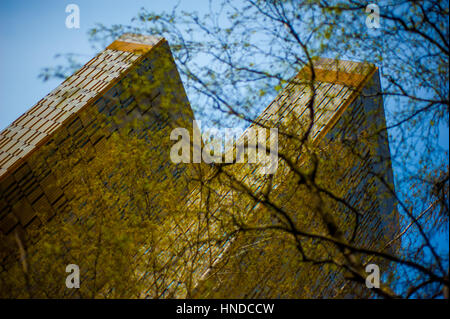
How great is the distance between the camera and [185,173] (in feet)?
27.2

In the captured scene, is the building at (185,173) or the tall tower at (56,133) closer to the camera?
the building at (185,173)

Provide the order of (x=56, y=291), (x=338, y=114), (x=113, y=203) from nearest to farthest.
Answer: (x=56, y=291), (x=113, y=203), (x=338, y=114)

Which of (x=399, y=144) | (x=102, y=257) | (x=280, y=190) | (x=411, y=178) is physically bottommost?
(x=102, y=257)

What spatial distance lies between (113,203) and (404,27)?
19.2 ft

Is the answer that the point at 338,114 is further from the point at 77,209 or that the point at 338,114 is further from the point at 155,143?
the point at 77,209

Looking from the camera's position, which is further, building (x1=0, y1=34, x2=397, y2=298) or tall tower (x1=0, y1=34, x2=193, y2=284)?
tall tower (x1=0, y1=34, x2=193, y2=284)

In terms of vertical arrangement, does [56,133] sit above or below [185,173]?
above

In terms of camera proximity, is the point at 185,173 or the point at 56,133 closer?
the point at 185,173

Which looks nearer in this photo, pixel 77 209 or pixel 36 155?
pixel 77 209

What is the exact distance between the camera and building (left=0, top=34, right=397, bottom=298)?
5672mm

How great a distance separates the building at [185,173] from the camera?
567cm

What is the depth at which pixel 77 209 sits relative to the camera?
23.0ft

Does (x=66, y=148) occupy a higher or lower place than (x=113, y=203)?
higher
